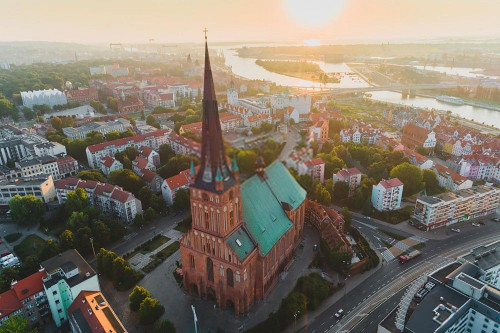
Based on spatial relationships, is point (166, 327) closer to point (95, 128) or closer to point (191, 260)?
point (191, 260)

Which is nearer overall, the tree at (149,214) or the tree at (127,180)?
the tree at (149,214)

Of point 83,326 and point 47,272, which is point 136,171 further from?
point 83,326

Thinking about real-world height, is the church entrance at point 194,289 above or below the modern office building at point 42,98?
below

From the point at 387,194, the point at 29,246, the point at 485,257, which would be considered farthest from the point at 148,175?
the point at 485,257

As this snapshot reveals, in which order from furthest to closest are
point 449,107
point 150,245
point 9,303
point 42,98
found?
1. point 449,107
2. point 42,98
3. point 150,245
4. point 9,303

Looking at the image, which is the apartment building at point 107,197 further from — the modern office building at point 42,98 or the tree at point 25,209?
the modern office building at point 42,98

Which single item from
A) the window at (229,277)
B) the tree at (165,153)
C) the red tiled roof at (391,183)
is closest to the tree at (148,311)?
the window at (229,277)
